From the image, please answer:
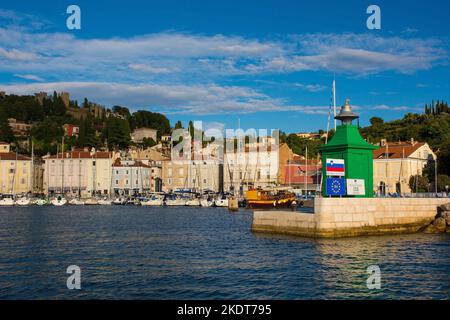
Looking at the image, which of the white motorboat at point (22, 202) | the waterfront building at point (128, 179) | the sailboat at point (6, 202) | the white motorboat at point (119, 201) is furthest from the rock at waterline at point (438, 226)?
the waterfront building at point (128, 179)

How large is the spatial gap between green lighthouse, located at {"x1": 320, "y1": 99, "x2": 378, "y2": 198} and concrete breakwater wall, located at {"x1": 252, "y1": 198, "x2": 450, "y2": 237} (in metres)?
1.63

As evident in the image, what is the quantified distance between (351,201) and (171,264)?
39.6ft

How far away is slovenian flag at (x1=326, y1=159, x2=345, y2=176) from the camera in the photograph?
3175cm

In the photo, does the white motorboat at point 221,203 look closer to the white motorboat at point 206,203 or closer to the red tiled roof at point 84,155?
the white motorboat at point 206,203

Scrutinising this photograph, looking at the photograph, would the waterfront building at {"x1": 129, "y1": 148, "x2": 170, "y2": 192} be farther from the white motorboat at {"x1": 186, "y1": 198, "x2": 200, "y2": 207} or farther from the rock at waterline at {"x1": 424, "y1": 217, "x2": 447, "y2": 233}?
the rock at waterline at {"x1": 424, "y1": 217, "x2": 447, "y2": 233}

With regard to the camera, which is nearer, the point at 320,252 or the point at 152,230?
the point at 320,252

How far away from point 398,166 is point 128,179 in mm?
54764

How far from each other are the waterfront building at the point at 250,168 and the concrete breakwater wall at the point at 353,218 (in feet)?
199

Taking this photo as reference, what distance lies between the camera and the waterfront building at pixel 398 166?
7838cm

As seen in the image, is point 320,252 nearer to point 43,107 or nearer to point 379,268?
point 379,268

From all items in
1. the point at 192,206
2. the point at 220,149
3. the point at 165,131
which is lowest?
the point at 192,206

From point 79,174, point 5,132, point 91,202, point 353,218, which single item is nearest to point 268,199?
point 91,202

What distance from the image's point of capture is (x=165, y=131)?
18400cm
